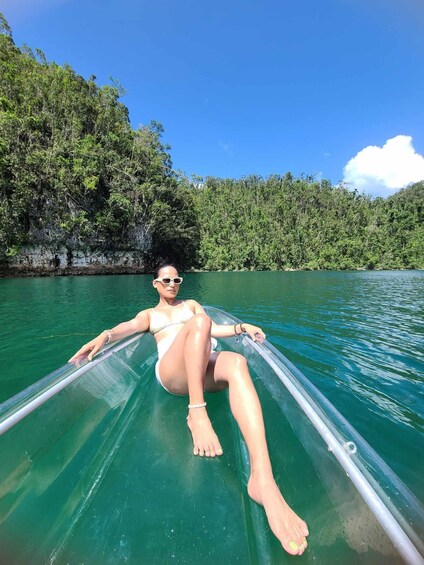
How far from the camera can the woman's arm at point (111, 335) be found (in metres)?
2.01

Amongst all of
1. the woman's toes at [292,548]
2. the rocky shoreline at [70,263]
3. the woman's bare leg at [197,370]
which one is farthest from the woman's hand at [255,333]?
the rocky shoreline at [70,263]

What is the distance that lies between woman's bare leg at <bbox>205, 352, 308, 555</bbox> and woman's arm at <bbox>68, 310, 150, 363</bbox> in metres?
0.74

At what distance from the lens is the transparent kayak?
40.1 inches

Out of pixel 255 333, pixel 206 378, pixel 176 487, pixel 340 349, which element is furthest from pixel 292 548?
pixel 340 349

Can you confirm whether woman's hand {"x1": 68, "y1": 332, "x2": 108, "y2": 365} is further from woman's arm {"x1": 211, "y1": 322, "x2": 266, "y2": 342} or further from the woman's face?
woman's arm {"x1": 211, "y1": 322, "x2": 266, "y2": 342}

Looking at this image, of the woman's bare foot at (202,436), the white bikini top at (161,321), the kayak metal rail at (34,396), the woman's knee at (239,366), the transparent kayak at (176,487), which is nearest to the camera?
the transparent kayak at (176,487)

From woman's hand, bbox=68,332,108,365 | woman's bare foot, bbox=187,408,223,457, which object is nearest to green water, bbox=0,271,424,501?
woman's bare foot, bbox=187,408,223,457

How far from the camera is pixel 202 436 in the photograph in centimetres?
156

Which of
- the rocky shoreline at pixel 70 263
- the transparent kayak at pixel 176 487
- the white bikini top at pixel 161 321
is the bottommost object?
the rocky shoreline at pixel 70 263

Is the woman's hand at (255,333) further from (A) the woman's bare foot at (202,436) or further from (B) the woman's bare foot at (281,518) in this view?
(B) the woman's bare foot at (281,518)

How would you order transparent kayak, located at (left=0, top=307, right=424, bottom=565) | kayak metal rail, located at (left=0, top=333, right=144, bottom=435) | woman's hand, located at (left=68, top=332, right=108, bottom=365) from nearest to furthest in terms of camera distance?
1. transparent kayak, located at (left=0, top=307, right=424, bottom=565)
2. kayak metal rail, located at (left=0, top=333, right=144, bottom=435)
3. woman's hand, located at (left=68, top=332, right=108, bottom=365)

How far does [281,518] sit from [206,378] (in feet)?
2.90

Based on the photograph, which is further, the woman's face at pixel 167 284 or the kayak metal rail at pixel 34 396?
the woman's face at pixel 167 284

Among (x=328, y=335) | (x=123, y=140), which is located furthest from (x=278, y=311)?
(x=123, y=140)
